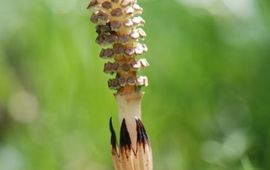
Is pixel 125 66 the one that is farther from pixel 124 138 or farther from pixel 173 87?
pixel 173 87

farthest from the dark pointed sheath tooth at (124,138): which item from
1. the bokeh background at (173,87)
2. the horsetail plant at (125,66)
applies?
the bokeh background at (173,87)

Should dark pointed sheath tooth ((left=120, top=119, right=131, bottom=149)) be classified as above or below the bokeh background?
below

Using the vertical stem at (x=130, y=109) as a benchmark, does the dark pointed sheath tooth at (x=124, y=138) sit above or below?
below

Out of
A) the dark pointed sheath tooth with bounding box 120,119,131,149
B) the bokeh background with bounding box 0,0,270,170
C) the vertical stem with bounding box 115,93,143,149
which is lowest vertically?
the dark pointed sheath tooth with bounding box 120,119,131,149

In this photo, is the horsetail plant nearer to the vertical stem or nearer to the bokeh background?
the vertical stem

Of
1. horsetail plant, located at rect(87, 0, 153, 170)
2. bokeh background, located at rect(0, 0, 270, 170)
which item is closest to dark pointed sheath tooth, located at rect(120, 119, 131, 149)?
horsetail plant, located at rect(87, 0, 153, 170)

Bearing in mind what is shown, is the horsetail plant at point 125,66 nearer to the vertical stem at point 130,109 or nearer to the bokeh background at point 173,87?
the vertical stem at point 130,109
